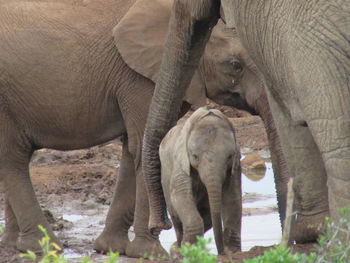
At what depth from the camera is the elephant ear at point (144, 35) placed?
7.91 metres

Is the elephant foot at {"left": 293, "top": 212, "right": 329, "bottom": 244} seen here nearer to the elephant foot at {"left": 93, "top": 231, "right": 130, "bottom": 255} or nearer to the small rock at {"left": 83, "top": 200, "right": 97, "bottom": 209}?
the elephant foot at {"left": 93, "top": 231, "right": 130, "bottom": 255}

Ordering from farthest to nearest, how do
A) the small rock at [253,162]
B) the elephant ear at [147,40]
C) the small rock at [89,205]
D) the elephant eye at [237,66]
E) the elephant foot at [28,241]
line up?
1. the small rock at [253,162]
2. the small rock at [89,205]
3. the elephant foot at [28,241]
4. the elephant ear at [147,40]
5. the elephant eye at [237,66]

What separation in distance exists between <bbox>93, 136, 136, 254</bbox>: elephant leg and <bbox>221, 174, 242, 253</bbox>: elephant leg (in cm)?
172

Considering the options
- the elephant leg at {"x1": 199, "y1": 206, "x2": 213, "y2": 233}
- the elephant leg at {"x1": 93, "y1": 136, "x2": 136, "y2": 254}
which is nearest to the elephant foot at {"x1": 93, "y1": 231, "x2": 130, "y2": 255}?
the elephant leg at {"x1": 93, "y1": 136, "x2": 136, "y2": 254}

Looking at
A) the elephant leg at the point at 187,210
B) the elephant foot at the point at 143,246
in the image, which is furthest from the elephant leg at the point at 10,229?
the elephant leg at the point at 187,210

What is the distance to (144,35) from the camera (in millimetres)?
8070

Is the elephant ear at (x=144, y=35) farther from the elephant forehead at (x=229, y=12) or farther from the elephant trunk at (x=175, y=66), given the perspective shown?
the elephant forehead at (x=229, y=12)

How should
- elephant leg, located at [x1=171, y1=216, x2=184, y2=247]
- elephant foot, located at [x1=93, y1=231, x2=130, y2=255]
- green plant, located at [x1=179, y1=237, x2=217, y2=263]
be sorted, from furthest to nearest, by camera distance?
elephant foot, located at [x1=93, y1=231, x2=130, y2=255], elephant leg, located at [x1=171, y1=216, x2=184, y2=247], green plant, located at [x1=179, y1=237, x2=217, y2=263]

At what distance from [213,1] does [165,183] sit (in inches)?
48.7

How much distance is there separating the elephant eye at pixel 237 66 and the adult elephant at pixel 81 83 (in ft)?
0.10

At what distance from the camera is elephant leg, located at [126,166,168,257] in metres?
7.82

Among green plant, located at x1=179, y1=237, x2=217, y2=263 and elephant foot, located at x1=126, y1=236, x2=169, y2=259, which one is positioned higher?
green plant, located at x1=179, y1=237, x2=217, y2=263

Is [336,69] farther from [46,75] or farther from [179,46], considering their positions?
[46,75]

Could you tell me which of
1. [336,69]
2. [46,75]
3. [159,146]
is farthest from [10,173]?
[336,69]
